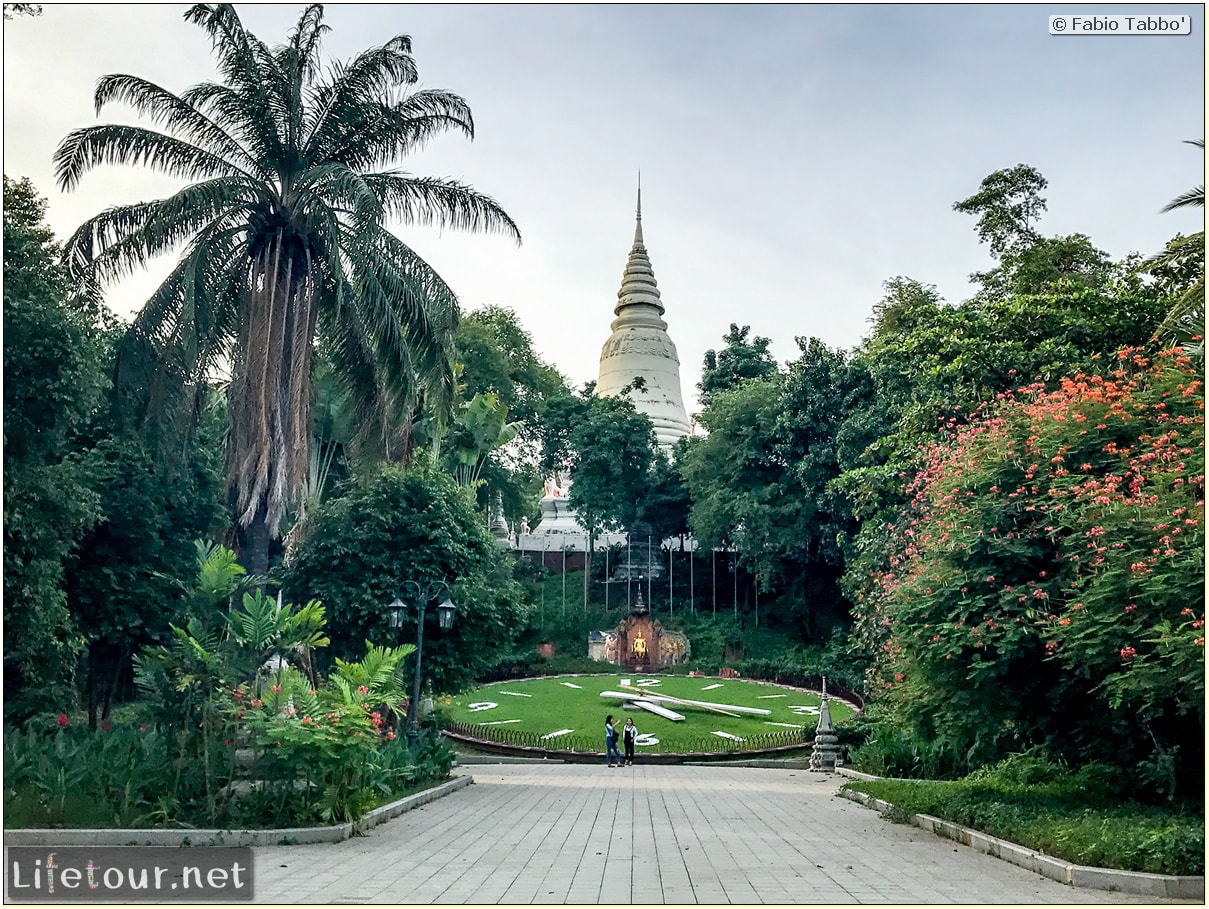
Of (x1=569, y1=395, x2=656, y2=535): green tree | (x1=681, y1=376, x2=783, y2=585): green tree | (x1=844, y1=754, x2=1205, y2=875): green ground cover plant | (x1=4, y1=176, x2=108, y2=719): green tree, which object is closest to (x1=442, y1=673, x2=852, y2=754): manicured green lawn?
(x1=681, y1=376, x2=783, y2=585): green tree

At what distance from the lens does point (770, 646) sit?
137 ft

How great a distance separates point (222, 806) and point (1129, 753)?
9.48 m

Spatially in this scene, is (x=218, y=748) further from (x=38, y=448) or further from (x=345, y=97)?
(x=345, y=97)

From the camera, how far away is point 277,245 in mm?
16422

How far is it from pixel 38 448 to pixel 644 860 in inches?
379

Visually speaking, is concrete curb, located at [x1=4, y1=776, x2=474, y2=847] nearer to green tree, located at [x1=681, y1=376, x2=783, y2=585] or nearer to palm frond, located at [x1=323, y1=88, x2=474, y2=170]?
palm frond, located at [x1=323, y1=88, x2=474, y2=170]

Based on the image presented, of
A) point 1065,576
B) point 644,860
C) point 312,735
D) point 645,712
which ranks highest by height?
point 1065,576

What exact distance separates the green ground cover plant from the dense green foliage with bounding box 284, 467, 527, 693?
25.9 feet

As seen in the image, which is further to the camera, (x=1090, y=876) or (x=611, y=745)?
(x=611, y=745)

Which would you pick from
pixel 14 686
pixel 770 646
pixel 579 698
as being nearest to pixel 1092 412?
pixel 14 686

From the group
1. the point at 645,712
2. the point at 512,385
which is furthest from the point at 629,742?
the point at 512,385

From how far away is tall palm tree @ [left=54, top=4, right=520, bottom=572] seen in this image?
1585 centimetres

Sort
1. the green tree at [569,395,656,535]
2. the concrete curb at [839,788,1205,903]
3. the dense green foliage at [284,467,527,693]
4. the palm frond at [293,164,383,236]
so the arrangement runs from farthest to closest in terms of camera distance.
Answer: the green tree at [569,395,656,535] → the dense green foliage at [284,467,527,693] → the palm frond at [293,164,383,236] → the concrete curb at [839,788,1205,903]

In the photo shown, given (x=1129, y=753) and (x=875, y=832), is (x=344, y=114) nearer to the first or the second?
(x=875, y=832)
